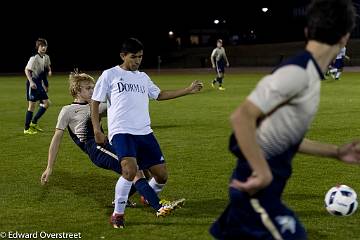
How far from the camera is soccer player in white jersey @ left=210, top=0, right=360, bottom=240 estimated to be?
2.84 m

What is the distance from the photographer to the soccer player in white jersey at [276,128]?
9.32 feet

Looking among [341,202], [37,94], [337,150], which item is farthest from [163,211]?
[37,94]

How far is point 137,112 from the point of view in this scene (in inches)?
242

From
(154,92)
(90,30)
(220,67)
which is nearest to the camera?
(154,92)

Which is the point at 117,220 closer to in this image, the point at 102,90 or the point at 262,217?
the point at 102,90

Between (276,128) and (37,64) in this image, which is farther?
(37,64)

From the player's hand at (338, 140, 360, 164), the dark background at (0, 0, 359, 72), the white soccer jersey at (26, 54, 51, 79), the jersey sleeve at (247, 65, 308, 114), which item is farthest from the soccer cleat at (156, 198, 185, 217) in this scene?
the dark background at (0, 0, 359, 72)

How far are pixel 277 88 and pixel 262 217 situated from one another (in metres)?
0.69

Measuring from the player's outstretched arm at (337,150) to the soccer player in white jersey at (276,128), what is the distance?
312mm

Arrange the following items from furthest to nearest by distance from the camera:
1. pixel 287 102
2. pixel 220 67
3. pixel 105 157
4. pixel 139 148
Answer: pixel 220 67, pixel 105 157, pixel 139 148, pixel 287 102

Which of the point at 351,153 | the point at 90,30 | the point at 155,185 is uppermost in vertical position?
the point at 351,153

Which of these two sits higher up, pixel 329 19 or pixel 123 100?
pixel 329 19

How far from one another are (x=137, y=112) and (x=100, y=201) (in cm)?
168

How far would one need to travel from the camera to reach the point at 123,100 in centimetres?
612
